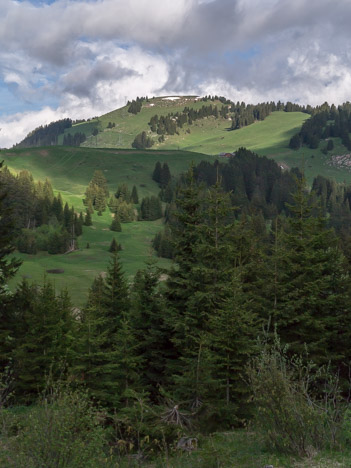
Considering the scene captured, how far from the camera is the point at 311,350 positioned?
20797 mm

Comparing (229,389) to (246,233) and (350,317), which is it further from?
(246,233)

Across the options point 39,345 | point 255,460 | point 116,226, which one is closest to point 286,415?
point 255,460

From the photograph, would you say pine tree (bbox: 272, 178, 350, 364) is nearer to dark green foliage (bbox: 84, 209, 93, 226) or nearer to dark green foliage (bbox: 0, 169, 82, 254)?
dark green foliage (bbox: 0, 169, 82, 254)

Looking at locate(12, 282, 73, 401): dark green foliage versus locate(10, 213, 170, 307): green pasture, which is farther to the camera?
locate(10, 213, 170, 307): green pasture

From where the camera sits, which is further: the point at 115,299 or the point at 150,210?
the point at 150,210

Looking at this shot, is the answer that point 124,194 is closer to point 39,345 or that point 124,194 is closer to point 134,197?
point 134,197

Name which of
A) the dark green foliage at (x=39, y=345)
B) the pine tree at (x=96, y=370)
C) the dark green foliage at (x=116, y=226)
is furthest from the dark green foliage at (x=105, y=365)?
the dark green foliage at (x=116, y=226)

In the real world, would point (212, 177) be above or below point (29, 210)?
above

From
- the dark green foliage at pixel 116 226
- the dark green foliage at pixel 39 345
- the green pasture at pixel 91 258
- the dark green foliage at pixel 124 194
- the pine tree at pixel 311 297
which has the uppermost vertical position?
the dark green foliage at pixel 124 194

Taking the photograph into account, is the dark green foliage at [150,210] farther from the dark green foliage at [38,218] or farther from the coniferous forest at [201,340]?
the coniferous forest at [201,340]

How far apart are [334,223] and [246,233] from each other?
136204 mm

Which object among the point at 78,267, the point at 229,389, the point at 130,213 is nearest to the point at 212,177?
the point at 130,213

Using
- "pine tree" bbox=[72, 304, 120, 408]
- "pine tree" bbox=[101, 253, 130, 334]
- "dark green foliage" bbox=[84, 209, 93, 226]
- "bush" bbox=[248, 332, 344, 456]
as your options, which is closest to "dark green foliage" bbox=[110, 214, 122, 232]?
"dark green foliage" bbox=[84, 209, 93, 226]

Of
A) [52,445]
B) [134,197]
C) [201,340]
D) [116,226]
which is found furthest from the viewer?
[134,197]
